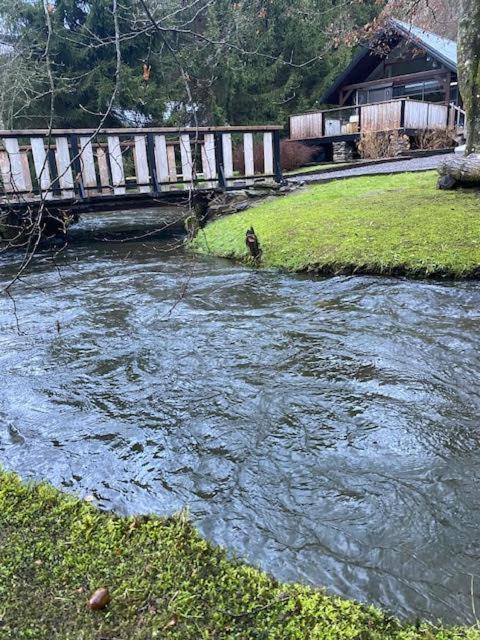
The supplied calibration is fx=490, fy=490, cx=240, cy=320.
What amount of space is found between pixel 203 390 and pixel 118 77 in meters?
2.23

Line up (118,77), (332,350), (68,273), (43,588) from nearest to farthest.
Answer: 1. (43,588)
2. (118,77)
3. (332,350)
4. (68,273)

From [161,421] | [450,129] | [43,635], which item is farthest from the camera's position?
[450,129]

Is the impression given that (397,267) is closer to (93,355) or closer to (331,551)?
(93,355)

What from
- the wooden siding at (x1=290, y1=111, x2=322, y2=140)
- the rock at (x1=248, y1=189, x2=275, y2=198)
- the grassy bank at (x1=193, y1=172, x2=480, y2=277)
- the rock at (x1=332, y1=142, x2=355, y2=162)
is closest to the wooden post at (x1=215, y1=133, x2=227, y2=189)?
the rock at (x1=248, y1=189, x2=275, y2=198)

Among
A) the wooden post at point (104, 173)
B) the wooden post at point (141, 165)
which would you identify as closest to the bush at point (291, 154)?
the wooden post at point (104, 173)

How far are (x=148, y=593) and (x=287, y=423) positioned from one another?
5.34 feet

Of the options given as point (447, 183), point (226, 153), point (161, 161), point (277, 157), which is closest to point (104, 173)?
point (161, 161)

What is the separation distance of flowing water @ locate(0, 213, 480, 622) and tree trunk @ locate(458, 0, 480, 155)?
5246 millimetres

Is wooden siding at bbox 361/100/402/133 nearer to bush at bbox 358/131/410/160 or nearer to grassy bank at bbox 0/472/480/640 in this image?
bush at bbox 358/131/410/160

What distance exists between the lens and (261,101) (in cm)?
2336

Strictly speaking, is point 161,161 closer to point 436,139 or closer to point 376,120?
point 376,120

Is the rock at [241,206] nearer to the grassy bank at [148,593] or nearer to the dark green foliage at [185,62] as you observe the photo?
the dark green foliage at [185,62]

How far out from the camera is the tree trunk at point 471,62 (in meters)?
9.12

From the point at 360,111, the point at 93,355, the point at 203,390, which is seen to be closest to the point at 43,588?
the point at 203,390
